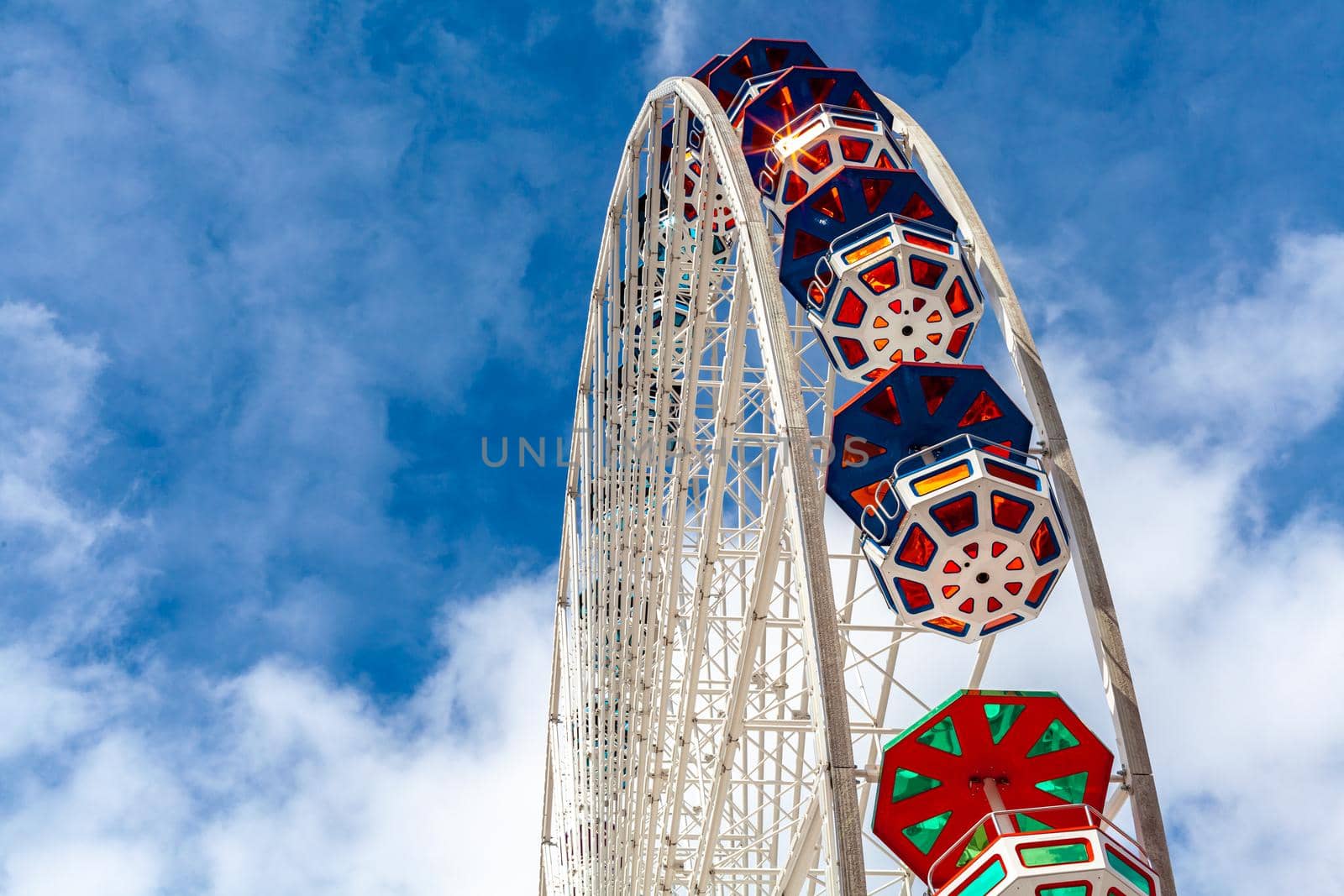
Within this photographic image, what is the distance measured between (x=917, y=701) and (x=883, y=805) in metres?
1.86

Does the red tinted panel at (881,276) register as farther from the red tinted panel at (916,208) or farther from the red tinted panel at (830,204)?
the red tinted panel at (916,208)

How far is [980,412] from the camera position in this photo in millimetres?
12430

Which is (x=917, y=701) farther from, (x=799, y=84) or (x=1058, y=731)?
(x=799, y=84)

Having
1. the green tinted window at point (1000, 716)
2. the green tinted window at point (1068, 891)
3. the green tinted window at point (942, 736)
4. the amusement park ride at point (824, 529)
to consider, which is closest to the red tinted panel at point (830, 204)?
the amusement park ride at point (824, 529)

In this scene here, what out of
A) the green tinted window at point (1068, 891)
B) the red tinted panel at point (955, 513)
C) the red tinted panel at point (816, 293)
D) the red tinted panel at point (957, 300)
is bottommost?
the green tinted window at point (1068, 891)

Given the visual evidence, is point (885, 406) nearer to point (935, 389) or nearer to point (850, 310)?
point (935, 389)

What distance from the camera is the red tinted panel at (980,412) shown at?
12406 millimetres

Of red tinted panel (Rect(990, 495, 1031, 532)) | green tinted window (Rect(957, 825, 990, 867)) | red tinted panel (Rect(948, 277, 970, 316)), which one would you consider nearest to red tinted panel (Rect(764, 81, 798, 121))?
red tinted panel (Rect(948, 277, 970, 316))

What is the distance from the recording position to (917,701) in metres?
11.9

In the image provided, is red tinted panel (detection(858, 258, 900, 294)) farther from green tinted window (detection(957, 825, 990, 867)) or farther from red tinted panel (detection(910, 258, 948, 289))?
green tinted window (detection(957, 825, 990, 867))

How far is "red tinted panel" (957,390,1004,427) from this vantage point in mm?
12406

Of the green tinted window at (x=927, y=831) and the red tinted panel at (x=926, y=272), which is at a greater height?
the red tinted panel at (x=926, y=272)

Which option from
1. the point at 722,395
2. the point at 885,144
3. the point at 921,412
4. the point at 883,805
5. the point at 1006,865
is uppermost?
the point at 885,144

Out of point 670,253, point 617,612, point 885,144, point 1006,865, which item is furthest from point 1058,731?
point 617,612
